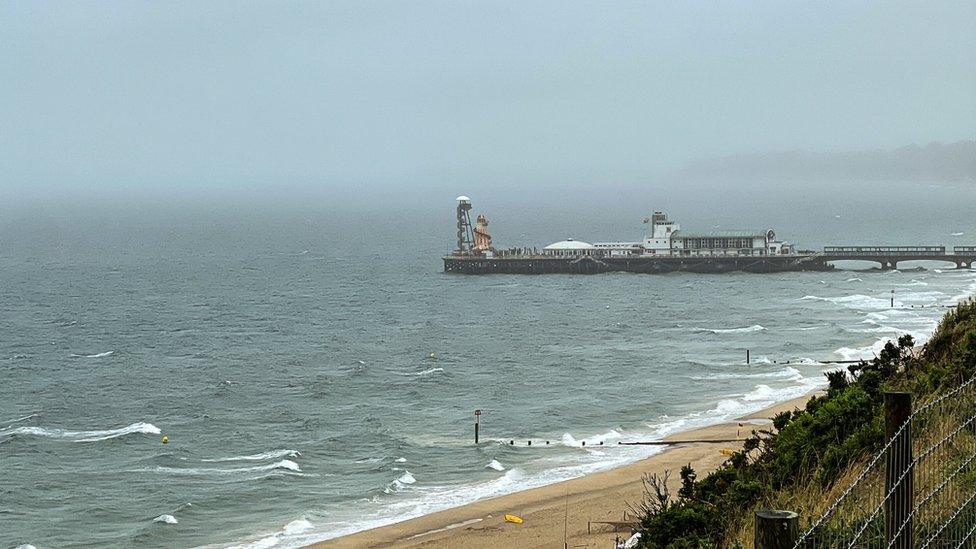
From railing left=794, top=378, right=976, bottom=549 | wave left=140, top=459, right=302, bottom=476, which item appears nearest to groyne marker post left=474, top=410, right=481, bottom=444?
wave left=140, top=459, right=302, bottom=476

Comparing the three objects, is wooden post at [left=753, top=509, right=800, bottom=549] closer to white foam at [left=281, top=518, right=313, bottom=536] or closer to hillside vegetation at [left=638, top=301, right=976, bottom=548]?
hillside vegetation at [left=638, top=301, right=976, bottom=548]

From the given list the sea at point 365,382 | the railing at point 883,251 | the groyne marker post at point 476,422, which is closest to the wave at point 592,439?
the sea at point 365,382

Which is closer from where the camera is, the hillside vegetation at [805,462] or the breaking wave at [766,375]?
the hillside vegetation at [805,462]

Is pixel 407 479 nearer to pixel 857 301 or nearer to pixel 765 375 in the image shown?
pixel 765 375

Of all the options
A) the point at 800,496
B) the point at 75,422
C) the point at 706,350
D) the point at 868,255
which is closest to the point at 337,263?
the point at 868,255

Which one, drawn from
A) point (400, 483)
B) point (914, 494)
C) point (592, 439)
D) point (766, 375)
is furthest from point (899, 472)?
point (766, 375)

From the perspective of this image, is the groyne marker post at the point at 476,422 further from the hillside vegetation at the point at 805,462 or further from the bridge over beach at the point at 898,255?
the bridge over beach at the point at 898,255

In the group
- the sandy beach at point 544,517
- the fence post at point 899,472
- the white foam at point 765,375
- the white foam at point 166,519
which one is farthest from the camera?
the white foam at point 765,375
